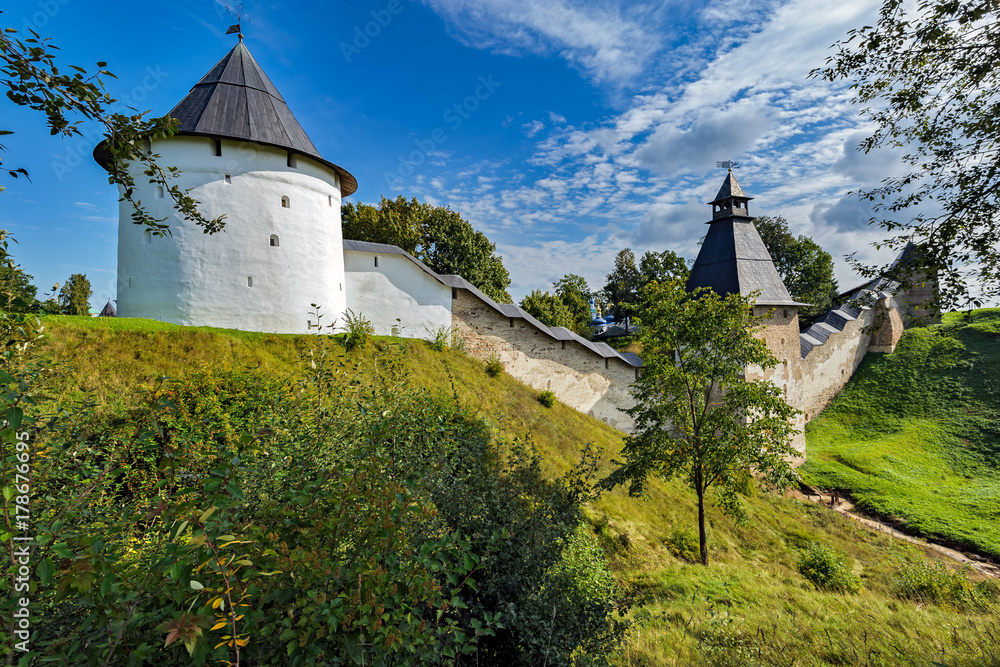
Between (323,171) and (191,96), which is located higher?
(191,96)

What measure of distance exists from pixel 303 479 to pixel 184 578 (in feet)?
2.82

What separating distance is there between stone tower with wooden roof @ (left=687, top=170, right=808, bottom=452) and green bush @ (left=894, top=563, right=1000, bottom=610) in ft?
23.7

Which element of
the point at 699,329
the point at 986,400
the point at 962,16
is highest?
the point at 962,16

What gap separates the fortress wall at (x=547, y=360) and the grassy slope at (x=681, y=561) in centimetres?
108

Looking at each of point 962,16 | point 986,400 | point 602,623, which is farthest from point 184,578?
point 986,400

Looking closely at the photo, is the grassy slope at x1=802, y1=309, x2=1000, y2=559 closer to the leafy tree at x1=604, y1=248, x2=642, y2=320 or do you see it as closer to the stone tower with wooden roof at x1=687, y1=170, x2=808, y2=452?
the stone tower with wooden roof at x1=687, y1=170, x2=808, y2=452

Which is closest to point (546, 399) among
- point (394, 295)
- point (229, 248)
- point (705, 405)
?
point (705, 405)

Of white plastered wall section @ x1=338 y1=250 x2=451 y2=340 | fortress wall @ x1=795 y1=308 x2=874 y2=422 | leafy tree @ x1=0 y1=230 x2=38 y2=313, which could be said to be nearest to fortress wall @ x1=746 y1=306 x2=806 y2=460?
fortress wall @ x1=795 y1=308 x2=874 y2=422

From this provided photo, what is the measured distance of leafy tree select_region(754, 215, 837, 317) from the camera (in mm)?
31000

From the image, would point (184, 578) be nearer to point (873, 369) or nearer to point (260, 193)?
point (260, 193)

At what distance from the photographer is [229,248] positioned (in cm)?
1109

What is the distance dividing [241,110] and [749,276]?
16.7 metres

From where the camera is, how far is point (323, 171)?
13047mm

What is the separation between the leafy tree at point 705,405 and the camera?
793cm
